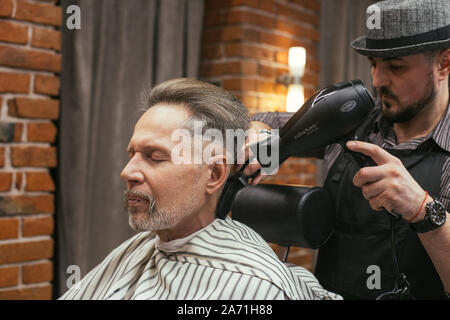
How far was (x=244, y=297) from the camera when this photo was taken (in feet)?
3.74

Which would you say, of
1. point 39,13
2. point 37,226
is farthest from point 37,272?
point 39,13

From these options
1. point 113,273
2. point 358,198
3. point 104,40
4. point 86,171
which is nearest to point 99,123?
point 86,171

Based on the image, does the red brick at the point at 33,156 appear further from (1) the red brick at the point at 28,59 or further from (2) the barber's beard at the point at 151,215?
(2) the barber's beard at the point at 151,215

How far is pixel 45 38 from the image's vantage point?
2082 mm

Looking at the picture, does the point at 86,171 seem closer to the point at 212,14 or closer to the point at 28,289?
the point at 28,289

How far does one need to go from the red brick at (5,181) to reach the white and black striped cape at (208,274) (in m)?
0.74

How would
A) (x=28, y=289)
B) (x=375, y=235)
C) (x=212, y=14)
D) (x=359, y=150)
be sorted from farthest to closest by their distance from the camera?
(x=212, y=14) < (x=28, y=289) < (x=375, y=235) < (x=359, y=150)

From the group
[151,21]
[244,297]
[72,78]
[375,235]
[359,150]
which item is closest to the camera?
[244,297]

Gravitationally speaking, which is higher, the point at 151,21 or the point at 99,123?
the point at 151,21

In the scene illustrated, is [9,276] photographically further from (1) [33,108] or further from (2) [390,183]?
(2) [390,183]

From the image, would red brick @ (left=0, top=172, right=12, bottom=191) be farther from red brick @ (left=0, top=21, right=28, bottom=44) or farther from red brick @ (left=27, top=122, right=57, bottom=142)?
red brick @ (left=0, top=21, right=28, bottom=44)

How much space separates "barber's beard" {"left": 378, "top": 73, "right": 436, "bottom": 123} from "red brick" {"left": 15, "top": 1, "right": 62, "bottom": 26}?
4.47ft

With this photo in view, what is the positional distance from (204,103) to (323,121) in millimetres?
314
